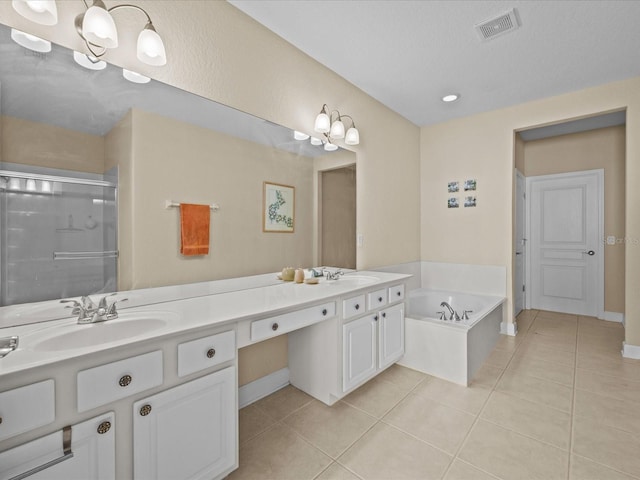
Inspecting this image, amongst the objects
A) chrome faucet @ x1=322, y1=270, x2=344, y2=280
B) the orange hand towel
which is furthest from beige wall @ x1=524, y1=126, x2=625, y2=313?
the orange hand towel

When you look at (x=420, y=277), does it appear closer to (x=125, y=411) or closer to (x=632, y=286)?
(x=632, y=286)

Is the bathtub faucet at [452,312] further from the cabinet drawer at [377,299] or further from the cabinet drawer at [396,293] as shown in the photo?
the cabinet drawer at [377,299]

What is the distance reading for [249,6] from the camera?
6.14ft

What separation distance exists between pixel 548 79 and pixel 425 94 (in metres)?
1.07

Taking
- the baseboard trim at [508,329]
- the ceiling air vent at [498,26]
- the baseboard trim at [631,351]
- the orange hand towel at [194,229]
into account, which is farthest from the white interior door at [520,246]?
the orange hand towel at [194,229]

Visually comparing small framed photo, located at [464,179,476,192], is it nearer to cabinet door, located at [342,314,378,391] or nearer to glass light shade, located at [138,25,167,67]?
cabinet door, located at [342,314,378,391]

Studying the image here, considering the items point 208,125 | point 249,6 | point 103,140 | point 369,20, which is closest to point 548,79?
point 369,20

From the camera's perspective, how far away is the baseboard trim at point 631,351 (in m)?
2.74

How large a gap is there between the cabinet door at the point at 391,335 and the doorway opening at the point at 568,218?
6.42ft

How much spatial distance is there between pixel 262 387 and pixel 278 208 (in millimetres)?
1281

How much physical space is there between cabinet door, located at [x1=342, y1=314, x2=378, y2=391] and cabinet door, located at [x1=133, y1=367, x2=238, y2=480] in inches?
32.9

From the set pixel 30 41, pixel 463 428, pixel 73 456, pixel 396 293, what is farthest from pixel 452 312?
pixel 30 41

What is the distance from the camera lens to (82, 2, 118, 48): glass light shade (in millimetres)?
1263

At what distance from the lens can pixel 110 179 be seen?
1387 millimetres
